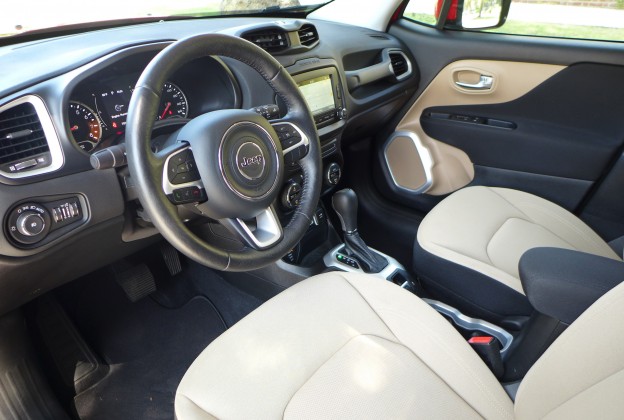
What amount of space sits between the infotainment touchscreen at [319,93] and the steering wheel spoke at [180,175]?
2.19 ft

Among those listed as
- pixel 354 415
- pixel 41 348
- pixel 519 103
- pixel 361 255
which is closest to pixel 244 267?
pixel 354 415

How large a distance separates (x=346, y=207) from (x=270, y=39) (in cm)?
59

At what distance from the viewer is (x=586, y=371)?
737 millimetres

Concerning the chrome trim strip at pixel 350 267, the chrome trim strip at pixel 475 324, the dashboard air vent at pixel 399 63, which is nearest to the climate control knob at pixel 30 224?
the chrome trim strip at pixel 350 267

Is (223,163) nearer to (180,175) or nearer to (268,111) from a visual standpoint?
(180,175)

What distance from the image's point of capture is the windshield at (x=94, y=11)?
4.13ft

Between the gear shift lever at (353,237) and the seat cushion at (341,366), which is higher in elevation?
A: the seat cushion at (341,366)

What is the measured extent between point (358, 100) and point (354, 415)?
46.4 inches

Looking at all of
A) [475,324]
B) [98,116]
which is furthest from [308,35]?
[475,324]

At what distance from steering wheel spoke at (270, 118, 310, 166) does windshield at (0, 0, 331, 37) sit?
0.65 metres

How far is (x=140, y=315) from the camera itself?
1.88 m

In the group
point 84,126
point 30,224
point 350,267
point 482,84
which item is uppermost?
point 84,126

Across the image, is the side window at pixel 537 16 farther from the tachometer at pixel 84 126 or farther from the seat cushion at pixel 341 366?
the tachometer at pixel 84 126

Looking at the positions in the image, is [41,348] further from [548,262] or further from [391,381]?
[548,262]
